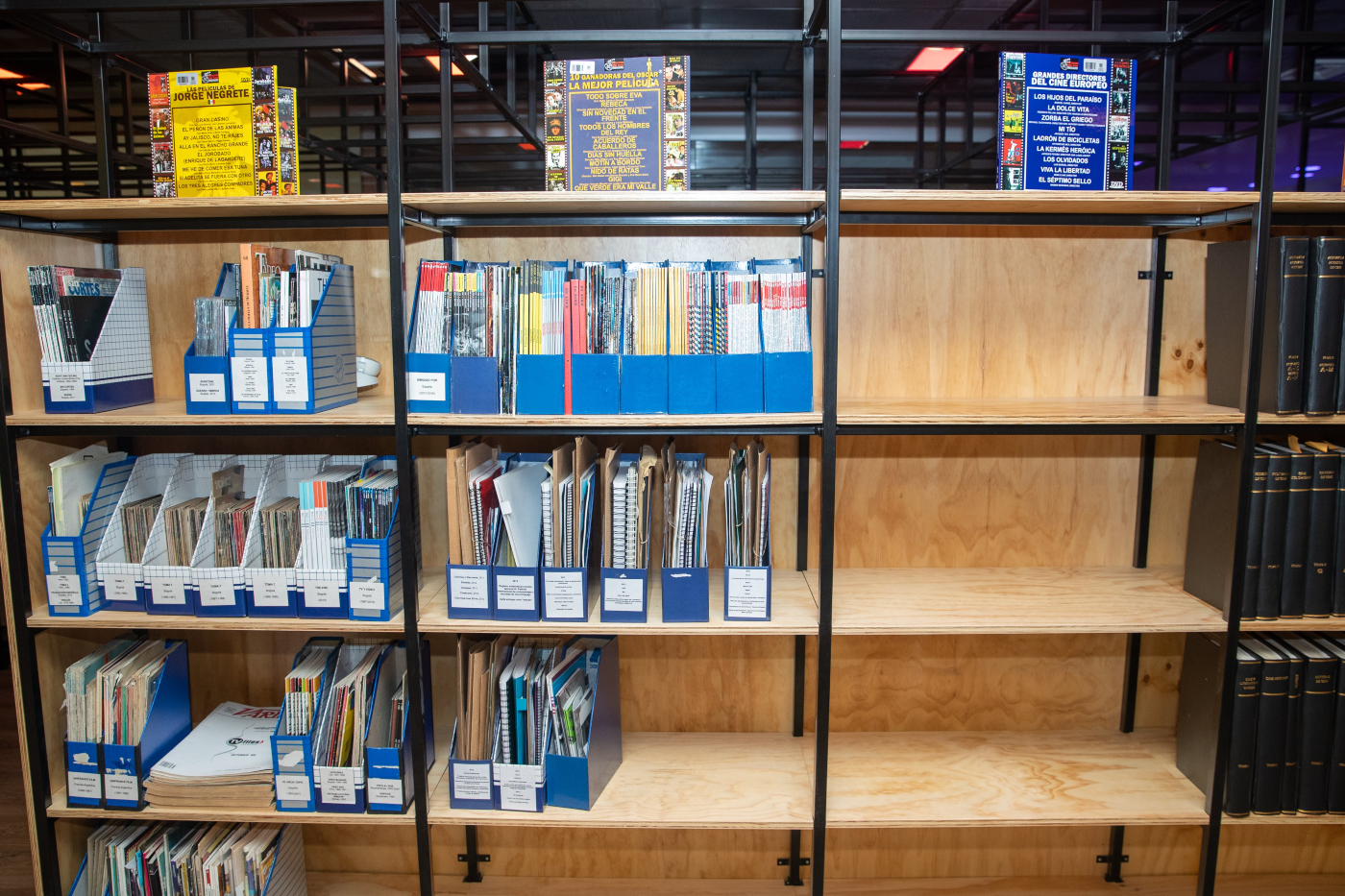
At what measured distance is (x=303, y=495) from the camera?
1.96m

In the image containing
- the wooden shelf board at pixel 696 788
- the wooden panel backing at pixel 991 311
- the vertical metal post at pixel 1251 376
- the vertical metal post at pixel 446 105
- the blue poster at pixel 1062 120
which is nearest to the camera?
the vertical metal post at pixel 1251 376

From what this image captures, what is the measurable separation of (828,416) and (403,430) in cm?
100

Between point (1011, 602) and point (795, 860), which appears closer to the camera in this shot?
point (1011, 602)

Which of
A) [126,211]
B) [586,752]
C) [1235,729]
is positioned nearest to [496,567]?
[586,752]

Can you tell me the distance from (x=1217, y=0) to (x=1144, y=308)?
309 cm

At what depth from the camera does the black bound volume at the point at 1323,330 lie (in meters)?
1.88

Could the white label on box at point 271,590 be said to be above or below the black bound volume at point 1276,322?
below

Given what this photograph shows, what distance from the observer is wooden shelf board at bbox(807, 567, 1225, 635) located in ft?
6.35

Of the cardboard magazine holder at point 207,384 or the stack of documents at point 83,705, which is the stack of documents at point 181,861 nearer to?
the stack of documents at point 83,705

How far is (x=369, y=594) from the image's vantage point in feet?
6.41

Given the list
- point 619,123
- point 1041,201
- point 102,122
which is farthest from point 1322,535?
point 102,122

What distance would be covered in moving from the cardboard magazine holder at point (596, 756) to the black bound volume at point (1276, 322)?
1672mm

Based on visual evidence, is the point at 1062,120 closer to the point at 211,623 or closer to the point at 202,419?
the point at 202,419

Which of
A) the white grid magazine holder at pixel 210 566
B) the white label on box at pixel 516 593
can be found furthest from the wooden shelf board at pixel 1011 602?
the white grid magazine holder at pixel 210 566
